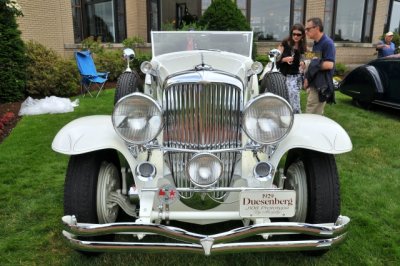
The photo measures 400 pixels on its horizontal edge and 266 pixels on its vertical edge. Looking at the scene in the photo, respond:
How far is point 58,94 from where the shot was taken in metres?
8.27

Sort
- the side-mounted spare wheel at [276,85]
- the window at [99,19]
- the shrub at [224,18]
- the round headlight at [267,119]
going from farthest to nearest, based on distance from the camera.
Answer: the window at [99,19] < the shrub at [224,18] < the side-mounted spare wheel at [276,85] < the round headlight at [267,119]

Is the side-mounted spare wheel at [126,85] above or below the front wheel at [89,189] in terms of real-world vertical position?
above

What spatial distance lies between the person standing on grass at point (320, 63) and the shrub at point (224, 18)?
5.96 metres

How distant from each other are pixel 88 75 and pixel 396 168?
6.34 meters

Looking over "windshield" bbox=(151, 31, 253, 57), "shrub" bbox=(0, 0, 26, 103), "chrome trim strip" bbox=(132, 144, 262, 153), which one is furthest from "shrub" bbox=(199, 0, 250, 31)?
"chrome trim strip" bbox=(132, 144, 262, 153)

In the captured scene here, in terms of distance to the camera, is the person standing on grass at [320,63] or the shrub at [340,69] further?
the shrub at [340,69]

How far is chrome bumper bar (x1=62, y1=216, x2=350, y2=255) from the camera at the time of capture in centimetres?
196

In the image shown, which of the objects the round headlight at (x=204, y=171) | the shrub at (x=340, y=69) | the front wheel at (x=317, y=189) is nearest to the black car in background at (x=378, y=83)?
the shrub at (x=340, y=69)

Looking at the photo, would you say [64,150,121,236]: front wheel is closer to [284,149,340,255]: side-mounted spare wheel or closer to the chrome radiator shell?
the chrome radiator shell

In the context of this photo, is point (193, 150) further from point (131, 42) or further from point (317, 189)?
point (131, 42)

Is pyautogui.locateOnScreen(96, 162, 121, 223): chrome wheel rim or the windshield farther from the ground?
the windshield

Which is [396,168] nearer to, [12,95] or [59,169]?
[59,169]

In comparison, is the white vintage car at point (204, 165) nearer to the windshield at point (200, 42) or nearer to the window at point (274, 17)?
the windshield at point (200, 42)

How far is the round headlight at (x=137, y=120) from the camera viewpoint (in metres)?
2.21
